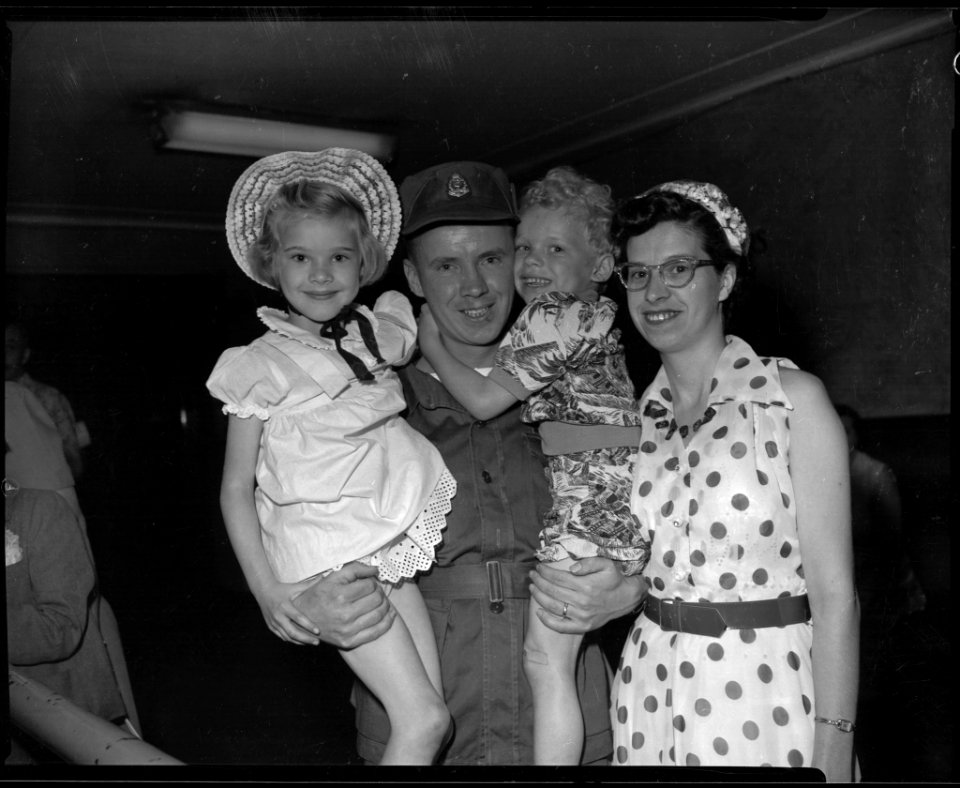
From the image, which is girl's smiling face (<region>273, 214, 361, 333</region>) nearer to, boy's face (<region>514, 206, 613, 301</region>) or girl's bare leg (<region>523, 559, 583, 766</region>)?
boy's face (<region>514, 206, 613, 301</region>)

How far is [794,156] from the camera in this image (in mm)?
2834

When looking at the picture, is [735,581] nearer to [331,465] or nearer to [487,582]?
[487,582]

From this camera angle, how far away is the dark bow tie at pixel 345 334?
8.07 feet

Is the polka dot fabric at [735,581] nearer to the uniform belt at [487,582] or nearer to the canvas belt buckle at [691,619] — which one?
the canvas belt buckle at [691,619]

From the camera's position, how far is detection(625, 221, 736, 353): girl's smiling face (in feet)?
7.54

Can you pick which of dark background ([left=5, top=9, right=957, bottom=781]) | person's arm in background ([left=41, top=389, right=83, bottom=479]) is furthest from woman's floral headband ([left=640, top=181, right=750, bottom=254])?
person's arm in background ([left=41, top=389, right=83, bottom=479])

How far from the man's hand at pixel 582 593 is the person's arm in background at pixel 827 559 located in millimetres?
494

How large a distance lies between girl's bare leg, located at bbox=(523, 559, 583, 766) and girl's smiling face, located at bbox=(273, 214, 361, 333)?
1.01 meters

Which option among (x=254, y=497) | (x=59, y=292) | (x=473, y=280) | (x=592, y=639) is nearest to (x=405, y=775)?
(x=592, y=639)

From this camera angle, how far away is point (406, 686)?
232 cm

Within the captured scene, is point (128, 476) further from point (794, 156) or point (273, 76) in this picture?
point (794, 156)

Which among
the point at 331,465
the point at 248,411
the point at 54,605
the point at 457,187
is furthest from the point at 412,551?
the point at 54,605

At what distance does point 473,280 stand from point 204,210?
40.4 inches

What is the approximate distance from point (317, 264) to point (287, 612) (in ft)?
3.30
